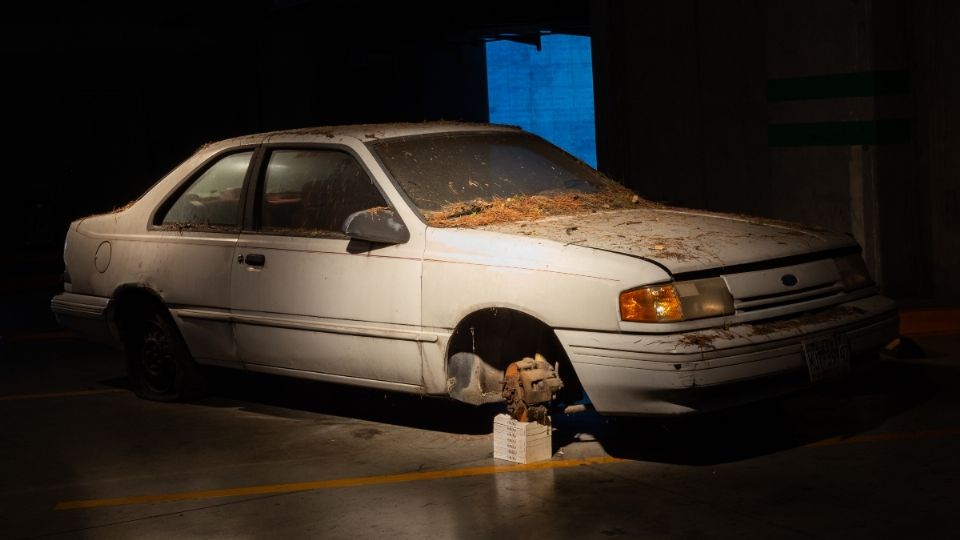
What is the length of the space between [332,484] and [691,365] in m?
1.71

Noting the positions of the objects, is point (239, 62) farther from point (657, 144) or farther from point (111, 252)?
point (111, 252)

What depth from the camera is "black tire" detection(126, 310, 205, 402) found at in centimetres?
795

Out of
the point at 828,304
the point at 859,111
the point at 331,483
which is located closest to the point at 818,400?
the point at 828,304

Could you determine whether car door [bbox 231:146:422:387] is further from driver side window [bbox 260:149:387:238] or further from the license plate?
the license plate

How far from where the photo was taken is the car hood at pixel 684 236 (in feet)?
19.5

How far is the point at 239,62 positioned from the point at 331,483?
1640 cm

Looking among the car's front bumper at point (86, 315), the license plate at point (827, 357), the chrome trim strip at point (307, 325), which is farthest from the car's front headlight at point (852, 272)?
the car's front bumper at point (86, 315)

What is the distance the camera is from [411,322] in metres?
6.54

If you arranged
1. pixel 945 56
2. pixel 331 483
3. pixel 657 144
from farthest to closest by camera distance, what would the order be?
1. pixel 657 144
2. pixel 945 56
3. pixel 331 483

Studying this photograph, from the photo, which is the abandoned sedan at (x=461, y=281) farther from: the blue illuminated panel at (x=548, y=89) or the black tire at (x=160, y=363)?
the blue illuminated panel at (x=548, y=89)

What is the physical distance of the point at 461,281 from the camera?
6328mm

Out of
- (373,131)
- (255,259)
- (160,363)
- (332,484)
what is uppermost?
(373,131)

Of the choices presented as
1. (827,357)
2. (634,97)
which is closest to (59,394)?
(827,357)

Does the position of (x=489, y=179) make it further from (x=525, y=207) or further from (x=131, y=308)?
(x=131, y=308)
